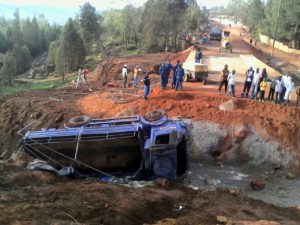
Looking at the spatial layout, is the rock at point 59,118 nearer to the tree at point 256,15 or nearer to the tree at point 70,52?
the tree at point 70,52

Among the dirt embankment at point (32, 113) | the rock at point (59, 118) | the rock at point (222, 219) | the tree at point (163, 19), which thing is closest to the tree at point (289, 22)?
the tree at point (163, 19)

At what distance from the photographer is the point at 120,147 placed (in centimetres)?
1761

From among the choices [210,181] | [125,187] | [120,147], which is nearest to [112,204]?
[125,187]

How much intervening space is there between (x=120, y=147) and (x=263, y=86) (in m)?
9.04

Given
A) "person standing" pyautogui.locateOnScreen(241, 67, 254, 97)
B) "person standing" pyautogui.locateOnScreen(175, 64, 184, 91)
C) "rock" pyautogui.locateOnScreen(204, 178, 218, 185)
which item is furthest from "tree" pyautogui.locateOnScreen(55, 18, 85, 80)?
"rock" pyautogui.locateOnScreen(204, 178, 218, 185)

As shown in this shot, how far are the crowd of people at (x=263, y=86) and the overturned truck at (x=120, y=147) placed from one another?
6.74m

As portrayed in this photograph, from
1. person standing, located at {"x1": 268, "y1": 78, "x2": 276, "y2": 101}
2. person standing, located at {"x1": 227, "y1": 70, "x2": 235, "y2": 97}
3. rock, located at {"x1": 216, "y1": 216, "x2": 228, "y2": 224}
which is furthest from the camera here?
person standing, located at {"x1": 227, "y1": 70, "x2": 235, "y2": 97}

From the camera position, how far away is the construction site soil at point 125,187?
12.1 metres

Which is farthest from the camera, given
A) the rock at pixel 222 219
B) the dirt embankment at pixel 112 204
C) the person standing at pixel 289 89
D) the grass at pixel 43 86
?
the grass at pixel 43 86

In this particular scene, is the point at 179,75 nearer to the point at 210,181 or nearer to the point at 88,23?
the point at 210,181

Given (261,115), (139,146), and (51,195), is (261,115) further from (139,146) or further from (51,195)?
(51,195)

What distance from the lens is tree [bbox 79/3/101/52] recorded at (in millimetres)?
63906

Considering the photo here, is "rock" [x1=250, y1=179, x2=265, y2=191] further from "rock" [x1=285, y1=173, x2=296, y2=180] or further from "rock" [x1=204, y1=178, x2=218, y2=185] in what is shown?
"rock" [x1=285, y1=173, x2=296, y2=180]

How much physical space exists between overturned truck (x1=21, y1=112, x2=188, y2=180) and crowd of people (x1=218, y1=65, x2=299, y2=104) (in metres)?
6.74
